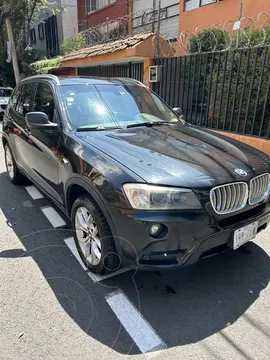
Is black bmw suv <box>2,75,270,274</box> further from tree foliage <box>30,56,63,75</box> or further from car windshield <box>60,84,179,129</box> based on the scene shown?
tree foliage <box>30,56,63,75</box>

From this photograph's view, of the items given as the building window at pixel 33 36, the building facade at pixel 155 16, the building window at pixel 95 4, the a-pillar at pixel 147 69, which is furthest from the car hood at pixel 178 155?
the building window at pixel 33 36

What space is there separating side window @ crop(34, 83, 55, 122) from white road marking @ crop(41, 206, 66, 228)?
130cm

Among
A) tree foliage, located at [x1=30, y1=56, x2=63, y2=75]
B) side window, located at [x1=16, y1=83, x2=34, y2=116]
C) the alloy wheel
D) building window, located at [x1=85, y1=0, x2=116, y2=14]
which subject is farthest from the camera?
building window, located at [x1=85, y1=0, x2=116, y2=14]

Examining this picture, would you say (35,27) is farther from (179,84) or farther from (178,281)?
(178,281)

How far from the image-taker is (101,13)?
15961 millimetres

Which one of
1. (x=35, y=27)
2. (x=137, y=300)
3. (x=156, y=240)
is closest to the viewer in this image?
(x=156, y=240)

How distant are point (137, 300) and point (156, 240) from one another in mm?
662

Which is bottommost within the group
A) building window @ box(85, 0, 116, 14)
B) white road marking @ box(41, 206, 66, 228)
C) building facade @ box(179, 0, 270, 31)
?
white road marking @ box(41, 206, 66, 228)

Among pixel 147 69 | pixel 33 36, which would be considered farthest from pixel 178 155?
pixel 33 36

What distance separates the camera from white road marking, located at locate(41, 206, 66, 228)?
371 centimetres

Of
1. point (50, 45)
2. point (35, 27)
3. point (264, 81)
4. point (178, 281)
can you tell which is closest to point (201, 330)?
point (178, 281)

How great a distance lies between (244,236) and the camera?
245 cm

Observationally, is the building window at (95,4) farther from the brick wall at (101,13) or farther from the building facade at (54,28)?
the building facade at (54,28)

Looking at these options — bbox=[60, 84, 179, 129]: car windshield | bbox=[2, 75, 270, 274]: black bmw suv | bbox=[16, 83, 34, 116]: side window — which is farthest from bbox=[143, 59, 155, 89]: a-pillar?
bbox=[2, 75, 270, 274]: black bmw suv
